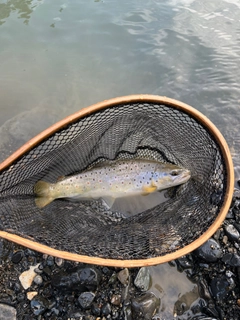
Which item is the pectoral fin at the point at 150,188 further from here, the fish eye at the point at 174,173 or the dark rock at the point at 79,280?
the dark rock at the point at 79,280

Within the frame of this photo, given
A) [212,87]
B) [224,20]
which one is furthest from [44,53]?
[224,20]

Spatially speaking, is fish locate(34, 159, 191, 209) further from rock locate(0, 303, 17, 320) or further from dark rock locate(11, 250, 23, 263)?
rock locate(0, 303, 17, 320)

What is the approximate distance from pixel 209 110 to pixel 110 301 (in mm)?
3090

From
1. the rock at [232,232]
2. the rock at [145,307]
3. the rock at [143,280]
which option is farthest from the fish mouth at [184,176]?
the rock at [145,307]

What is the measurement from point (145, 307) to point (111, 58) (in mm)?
4204

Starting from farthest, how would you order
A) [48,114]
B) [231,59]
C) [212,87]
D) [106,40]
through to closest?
[106,40] < [231,59] < [212,87] < [48,114]

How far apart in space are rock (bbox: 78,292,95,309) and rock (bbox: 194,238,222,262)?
978 mm

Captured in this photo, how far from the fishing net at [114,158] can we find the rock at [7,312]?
666 mm

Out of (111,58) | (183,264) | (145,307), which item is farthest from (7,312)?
(111,58)

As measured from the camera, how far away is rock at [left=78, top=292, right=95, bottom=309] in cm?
233

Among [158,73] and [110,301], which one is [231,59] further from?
[110,301]

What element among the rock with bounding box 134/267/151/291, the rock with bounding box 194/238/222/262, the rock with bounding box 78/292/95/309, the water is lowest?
the rock with bounding box 78/292/95/309

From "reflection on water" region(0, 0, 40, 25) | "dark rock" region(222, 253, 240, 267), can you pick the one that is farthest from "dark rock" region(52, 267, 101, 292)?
"reflection on water" region(0, 0, 40, 25)

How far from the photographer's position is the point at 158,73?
4949 mm
